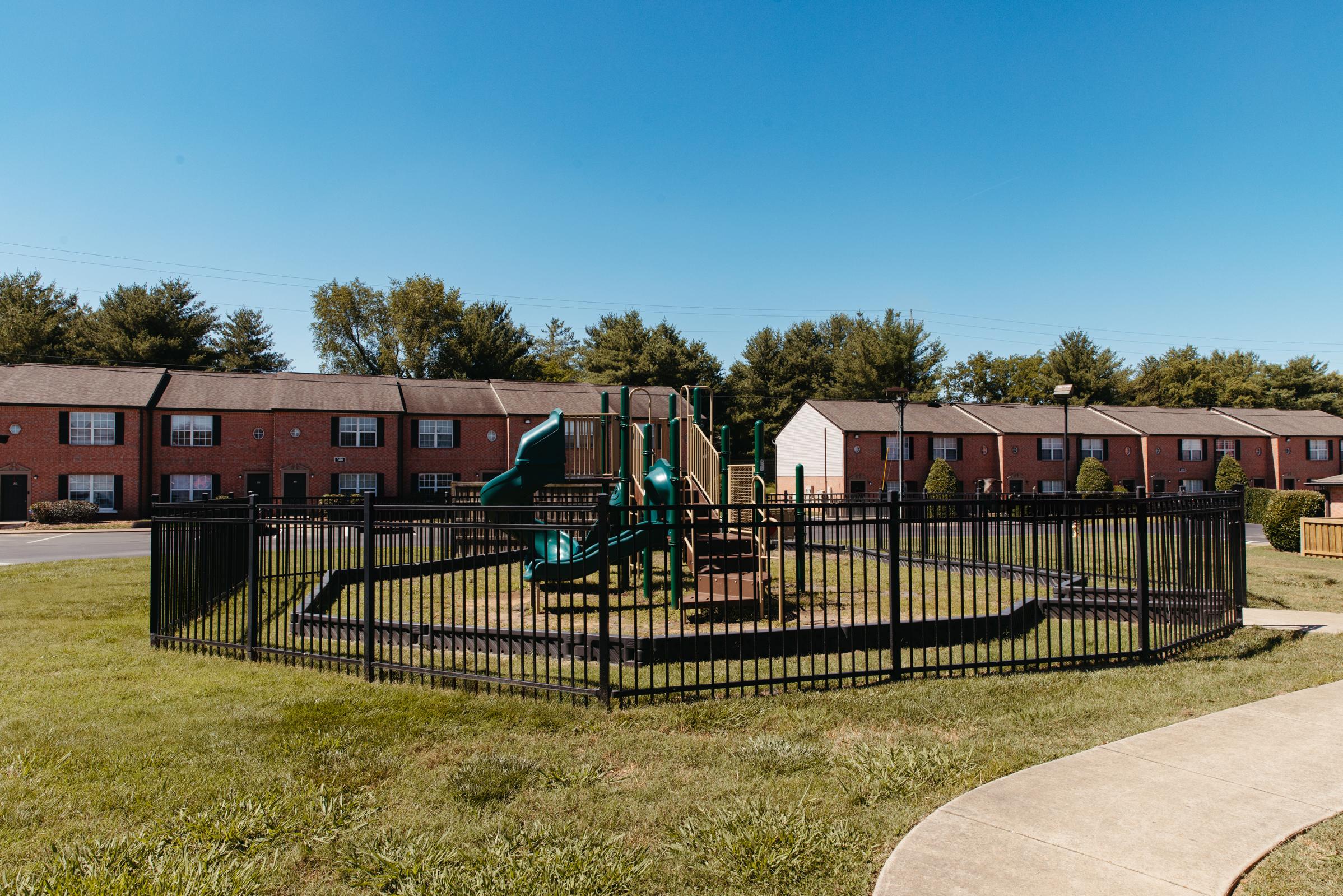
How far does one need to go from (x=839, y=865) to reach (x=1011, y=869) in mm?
807

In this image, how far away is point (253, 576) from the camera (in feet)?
26.6

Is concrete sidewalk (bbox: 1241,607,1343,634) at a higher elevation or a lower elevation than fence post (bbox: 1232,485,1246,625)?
lower

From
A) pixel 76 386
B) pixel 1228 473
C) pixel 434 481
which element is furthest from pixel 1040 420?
pixel 76 386

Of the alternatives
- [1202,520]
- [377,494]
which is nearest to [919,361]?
[377,494]

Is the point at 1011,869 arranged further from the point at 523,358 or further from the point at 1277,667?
the point at 523,358

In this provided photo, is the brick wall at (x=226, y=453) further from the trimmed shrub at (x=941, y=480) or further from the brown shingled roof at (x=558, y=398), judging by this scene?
the trimmed shrub at (x=941, y=480)

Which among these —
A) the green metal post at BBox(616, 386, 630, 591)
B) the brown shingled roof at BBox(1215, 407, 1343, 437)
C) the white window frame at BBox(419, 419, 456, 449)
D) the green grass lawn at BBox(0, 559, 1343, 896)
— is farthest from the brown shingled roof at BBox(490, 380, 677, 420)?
the brown shingled roof at BBox(1215, 407, 1343, 437)

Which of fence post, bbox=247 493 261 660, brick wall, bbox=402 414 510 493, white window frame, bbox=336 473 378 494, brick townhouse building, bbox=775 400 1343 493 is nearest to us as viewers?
fence post, bbox=247 493 261 660

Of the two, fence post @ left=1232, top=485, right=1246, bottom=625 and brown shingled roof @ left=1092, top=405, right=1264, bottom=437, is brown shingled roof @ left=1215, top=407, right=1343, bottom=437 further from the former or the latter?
fence post @ left=1232, top=485, right=1246, bottom=625

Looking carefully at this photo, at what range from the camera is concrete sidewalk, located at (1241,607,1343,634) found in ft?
Answer: 31.4

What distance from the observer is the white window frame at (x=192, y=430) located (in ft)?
118

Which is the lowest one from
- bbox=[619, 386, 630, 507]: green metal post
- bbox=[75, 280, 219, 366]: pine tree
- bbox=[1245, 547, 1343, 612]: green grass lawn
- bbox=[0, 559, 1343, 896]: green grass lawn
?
bbox=[1245, 547, 1343, 612]: green grass lawn

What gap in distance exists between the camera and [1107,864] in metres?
3.69

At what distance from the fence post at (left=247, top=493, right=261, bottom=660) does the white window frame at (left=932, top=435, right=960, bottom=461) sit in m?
42.7
